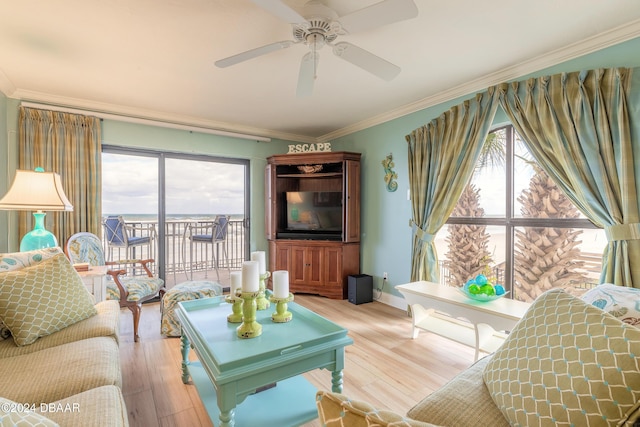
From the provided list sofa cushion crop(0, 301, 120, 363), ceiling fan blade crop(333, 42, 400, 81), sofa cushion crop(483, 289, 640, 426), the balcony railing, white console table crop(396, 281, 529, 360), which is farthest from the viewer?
the balcony railing

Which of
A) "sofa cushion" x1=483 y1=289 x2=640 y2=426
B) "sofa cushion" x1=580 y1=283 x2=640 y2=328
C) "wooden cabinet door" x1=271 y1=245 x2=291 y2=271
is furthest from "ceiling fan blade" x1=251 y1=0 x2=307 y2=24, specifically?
"wooden cabinet door" x1=271 y1=245 x2=291 y2=271

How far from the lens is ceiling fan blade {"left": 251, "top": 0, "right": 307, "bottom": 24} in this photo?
1.39 meters

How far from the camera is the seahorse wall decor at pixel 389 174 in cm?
371

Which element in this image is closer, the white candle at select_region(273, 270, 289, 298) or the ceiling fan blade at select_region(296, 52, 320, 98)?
the white candle at select_region(273, 270, 289, 298)

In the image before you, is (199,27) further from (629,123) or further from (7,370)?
(629,123)

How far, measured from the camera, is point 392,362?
2.30m

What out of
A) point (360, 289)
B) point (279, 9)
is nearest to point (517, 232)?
point (360, 289)

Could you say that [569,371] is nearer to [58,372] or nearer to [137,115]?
[58,372]

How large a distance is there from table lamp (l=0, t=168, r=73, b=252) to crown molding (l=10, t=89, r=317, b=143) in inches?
55.4

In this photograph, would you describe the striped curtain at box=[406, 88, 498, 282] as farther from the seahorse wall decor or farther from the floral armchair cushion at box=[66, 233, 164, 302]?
the floral armchair cushion at box=[66, 233, 164, 302]

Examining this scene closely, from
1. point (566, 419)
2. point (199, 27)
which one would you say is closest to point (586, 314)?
point (566, 419)

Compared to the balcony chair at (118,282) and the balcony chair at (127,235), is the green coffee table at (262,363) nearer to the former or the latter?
the balcony chair at (118,282)

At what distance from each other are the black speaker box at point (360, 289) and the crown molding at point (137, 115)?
257 cm

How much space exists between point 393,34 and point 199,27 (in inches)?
52.3
